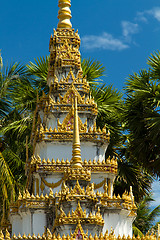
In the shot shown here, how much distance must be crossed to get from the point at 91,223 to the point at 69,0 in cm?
1472

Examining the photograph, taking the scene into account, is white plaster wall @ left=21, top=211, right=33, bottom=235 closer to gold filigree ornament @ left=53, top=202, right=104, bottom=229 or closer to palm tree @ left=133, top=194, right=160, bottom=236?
gold filigree ornament @ left=53, top=202, right=104, bottom=229

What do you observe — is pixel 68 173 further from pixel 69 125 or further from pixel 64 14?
pixel 64 14

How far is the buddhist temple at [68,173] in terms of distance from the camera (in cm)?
2253

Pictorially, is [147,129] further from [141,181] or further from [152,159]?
[141,181]

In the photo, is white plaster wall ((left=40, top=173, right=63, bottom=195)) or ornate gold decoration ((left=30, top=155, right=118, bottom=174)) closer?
ornate gold decoration ((left=30, top=155, right=118, bottom=174))

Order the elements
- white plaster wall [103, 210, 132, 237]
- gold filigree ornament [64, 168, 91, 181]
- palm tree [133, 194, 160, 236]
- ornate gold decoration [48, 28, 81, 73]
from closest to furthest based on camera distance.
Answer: gold filigree ornament [64, 168, 91, 181] → white plaster wall [103, 210, 132, 237] → ornate gold decoration [48, 28, 81, 73] → palm tree [133, 194, 160, 236]

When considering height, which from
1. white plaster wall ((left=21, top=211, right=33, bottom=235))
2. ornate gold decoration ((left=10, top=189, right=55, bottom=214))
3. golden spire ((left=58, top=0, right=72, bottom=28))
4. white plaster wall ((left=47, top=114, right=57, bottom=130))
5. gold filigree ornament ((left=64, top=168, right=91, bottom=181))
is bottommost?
white plaster wall ((left=21, top=211, right=33, bottom=235))

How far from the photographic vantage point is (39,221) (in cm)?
2598

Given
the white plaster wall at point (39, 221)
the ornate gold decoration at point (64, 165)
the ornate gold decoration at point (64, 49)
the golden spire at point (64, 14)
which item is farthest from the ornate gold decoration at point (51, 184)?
the golden spire at point (64, 14)

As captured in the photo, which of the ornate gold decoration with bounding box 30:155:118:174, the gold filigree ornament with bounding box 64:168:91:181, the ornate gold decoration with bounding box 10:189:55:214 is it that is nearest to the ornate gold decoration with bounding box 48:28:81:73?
the ornate gold decoration with bounding box 30:155:118:174

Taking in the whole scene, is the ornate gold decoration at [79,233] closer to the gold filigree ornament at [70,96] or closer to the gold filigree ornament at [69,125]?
the gold filigree ornament at [69,125]

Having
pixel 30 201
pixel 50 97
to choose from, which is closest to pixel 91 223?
pixel 30 201

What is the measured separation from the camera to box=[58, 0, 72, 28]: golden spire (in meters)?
32.2

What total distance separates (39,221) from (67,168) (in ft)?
7.39
